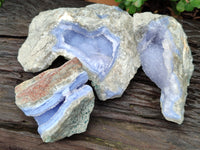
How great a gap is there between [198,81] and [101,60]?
67 centimetres

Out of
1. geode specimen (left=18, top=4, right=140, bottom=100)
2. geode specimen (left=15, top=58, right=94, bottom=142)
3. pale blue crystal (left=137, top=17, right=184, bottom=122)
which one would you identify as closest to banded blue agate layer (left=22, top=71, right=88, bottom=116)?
geode specimen (left=15, top=58, right=94, bottom=142)


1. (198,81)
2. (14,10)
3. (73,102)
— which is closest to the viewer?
(73,102)

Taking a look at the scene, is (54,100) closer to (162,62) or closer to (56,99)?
(56,99)

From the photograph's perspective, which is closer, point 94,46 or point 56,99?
point 56,99

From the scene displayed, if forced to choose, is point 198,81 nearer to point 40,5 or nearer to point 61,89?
point 61,89

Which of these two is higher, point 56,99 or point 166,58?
point 166,58

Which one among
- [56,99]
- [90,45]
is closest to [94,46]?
[90,45]

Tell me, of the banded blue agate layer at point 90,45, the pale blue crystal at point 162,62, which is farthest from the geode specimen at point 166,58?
the banded blue agate layer at point 90,45

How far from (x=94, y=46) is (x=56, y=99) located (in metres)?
0.40

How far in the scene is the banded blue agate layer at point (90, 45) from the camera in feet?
4.83

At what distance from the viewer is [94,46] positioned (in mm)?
1519

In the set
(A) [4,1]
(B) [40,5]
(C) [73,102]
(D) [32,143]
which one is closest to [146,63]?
(C) [73,102]

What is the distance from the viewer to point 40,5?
2.07m

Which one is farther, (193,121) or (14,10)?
(14,10)
